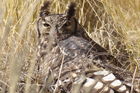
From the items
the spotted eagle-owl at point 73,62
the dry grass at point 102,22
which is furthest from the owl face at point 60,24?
the dry grass at point 102,22

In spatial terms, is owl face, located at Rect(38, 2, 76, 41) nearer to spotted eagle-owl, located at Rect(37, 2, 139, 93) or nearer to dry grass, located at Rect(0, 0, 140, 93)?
spotted eagle-owl, located at Rect(37, 2, 139, 93)

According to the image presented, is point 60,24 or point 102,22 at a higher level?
point 60,24

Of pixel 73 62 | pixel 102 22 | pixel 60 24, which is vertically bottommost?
pixel 73 62

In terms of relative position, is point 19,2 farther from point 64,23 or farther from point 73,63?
point 73,63

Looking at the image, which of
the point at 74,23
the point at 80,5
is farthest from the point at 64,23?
the point at 80,5

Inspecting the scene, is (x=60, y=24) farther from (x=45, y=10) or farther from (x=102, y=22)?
(x=102, y=22)

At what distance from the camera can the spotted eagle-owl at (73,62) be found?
12.0ft

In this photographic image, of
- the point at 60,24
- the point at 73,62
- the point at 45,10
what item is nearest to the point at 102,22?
the point at 45,10

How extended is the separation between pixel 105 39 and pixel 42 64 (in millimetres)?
990

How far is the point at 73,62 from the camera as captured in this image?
3.94 meters

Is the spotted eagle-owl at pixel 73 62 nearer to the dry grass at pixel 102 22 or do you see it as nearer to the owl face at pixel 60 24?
the owl face at pixel 60 24

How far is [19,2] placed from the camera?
5.26m

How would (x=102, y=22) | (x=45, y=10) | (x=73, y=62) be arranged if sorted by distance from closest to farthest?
(x=73, y=62) < (x=45, y=10) < (x=102, y=22)

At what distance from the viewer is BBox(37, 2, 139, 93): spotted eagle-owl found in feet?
12.0
